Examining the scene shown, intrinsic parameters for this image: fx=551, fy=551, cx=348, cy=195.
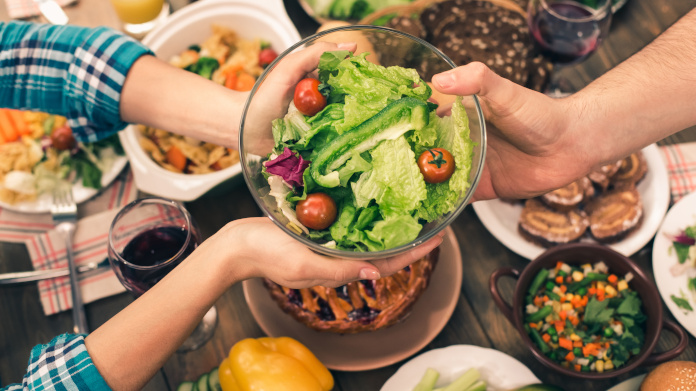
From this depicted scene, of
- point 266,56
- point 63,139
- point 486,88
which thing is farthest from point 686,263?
point 63,139

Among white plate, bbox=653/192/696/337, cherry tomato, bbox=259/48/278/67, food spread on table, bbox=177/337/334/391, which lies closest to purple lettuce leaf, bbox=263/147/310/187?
food spread on table, bbox=177/337/334/391

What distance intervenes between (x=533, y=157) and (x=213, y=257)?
3.39 ft

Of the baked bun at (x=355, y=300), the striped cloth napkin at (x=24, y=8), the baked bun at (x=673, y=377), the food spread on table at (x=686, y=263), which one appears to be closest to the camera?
the baked bun at (x=673, y=377)

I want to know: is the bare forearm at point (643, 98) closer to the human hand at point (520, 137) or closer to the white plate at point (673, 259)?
the human hand at point (520, 137)

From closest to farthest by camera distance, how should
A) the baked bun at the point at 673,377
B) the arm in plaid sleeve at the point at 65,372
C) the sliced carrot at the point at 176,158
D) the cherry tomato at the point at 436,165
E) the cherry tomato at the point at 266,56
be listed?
1. the cherry tomato at the point at 436,165
2. the arm in plaid sleeve at the point at 65,372
3. the baked bun at the point at 673,377
4. the sliced carrot at the point at 176,158
5. the cherry tomato at the point at 266,56

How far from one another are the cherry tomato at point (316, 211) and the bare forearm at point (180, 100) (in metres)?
0.63

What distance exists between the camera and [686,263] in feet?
6.18

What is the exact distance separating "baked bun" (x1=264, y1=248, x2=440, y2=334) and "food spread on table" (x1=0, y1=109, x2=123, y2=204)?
87 cm

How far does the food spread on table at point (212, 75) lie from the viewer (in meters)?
2.09

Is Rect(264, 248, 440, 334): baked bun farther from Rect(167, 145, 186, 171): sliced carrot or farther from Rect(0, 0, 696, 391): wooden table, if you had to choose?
Rect(167, 145, 186, 171): sliced carrot

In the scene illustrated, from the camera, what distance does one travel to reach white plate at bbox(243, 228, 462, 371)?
182 centimetres

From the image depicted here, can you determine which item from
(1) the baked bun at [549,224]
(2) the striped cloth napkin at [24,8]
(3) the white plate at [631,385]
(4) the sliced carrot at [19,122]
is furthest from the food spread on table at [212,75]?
(3) the white plate at [631,385]

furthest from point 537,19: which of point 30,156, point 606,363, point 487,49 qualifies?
point 30,156

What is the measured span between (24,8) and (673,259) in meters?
2.76
